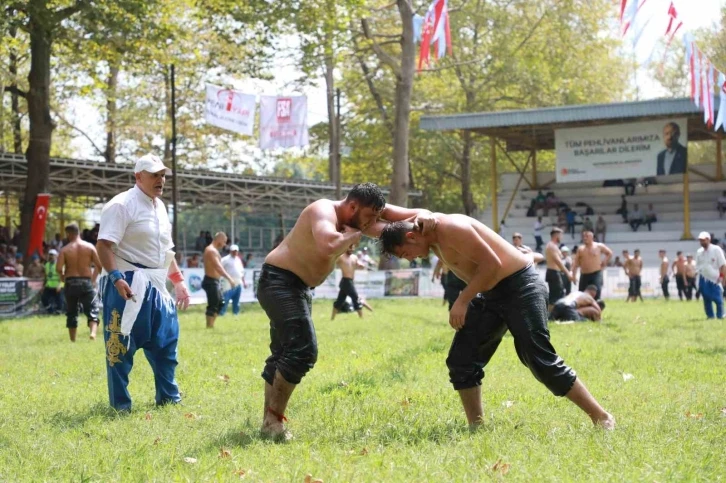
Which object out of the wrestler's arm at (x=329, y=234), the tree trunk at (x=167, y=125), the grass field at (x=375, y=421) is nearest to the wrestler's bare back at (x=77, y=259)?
the grass field at (x=375, y=421)

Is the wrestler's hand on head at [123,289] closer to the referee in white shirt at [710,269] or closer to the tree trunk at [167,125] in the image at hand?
the referee in white shirt at [710,269]

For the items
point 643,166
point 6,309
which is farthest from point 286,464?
point 643,166

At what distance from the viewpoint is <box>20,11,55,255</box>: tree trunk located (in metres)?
26.4

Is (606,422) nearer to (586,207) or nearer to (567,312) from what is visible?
(567,312)

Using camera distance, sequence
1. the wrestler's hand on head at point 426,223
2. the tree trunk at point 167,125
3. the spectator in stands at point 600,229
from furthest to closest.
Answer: the tree trunk at point 167,125 < the spectator in stands at point 600,229 < the wrestler's hand on head at point 426,223

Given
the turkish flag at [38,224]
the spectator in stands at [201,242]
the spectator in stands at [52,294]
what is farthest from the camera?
the spectator in stands at [201,242]

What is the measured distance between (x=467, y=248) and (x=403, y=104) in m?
25.7

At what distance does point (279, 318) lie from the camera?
634 centimetres

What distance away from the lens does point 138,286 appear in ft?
24.5

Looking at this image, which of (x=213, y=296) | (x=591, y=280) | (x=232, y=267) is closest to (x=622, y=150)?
(x=591, y=280)

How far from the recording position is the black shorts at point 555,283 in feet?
60.6

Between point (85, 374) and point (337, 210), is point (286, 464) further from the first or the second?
point (85, 374)

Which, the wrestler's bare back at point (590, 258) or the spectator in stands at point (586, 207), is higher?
the spectator in stands at point (586, 207)

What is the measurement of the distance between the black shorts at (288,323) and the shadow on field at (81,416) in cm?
146
